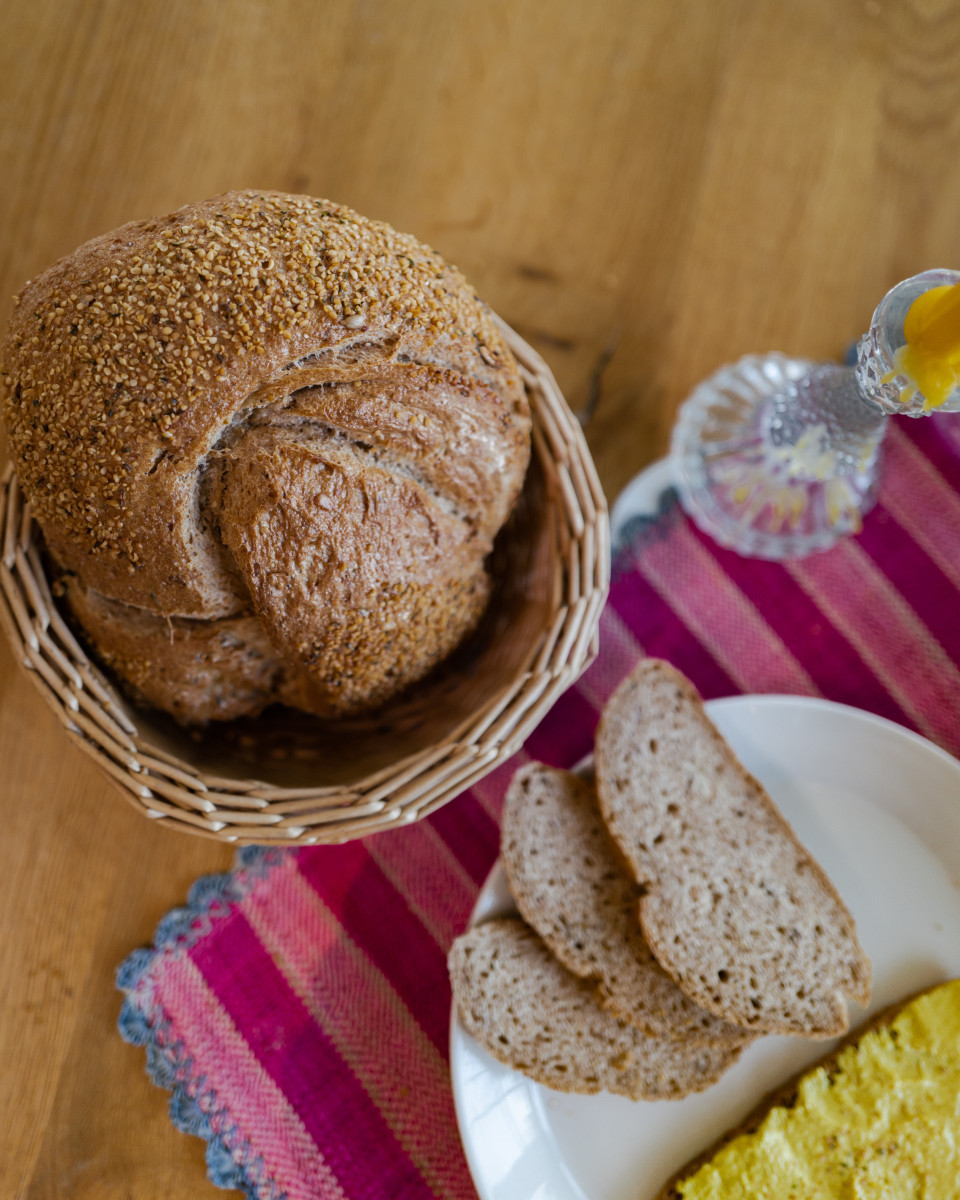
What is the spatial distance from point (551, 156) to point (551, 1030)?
1.36 m

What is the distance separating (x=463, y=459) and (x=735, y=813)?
692 mm

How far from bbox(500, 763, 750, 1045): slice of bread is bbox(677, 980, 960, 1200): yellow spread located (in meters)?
0.15

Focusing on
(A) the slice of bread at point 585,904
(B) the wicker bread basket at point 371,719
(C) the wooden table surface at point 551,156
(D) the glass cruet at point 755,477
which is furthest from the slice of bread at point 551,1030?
(D) the glass cruet at point 755,477

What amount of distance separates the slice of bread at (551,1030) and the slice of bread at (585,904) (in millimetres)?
34

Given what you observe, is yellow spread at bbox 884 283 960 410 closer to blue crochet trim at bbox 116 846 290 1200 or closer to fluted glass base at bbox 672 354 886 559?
fluted glass base at bbox 672 354 886 559

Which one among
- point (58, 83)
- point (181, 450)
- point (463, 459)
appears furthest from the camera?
point (58, 83)

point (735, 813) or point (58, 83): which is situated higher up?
point (58, 83)

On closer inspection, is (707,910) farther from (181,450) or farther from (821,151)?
(821,151)

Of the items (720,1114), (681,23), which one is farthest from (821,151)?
(720,1114)

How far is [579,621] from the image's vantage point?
120 centimetres

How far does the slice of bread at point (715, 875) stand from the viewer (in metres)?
1.32

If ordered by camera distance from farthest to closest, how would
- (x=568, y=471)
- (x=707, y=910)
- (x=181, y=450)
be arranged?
(x=707, y=910) → (x=568, y=471) → (x=181, y=450)

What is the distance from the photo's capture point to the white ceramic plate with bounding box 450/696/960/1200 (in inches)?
51.4

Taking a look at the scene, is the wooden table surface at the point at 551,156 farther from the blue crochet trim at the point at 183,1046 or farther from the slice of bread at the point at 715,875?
the slice of bread at the point at 715,875
